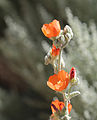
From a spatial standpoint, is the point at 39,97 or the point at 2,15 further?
the point at 2,15

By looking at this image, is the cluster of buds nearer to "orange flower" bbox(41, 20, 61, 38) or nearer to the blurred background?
"orange flower" bbox(41, 20, 61, 38)

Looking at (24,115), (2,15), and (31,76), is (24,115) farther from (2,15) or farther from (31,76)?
(2,15)

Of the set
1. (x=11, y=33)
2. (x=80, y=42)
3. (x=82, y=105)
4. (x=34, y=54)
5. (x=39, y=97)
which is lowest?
(x=82, y=105)

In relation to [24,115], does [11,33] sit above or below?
above

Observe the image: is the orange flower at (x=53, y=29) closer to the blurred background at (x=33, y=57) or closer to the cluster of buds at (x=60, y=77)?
the cluster of buds at (x=60, y=77)

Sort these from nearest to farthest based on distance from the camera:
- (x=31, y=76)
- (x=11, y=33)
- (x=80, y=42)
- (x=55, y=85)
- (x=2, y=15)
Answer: (x=55, y=85) → (x=80, y=42) → (x=31, y=76) → (x=11, y=33) → (x=2, y=15)

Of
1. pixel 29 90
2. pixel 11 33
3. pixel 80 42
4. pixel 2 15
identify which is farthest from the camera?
pixel 2 15

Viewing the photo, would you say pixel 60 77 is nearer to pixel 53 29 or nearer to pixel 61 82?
pixel 61 82

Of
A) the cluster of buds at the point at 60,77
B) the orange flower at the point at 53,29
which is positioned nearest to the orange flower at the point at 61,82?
the cluster of buds at the point at 60,77

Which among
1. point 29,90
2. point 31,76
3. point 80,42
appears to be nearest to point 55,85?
point 80,42
